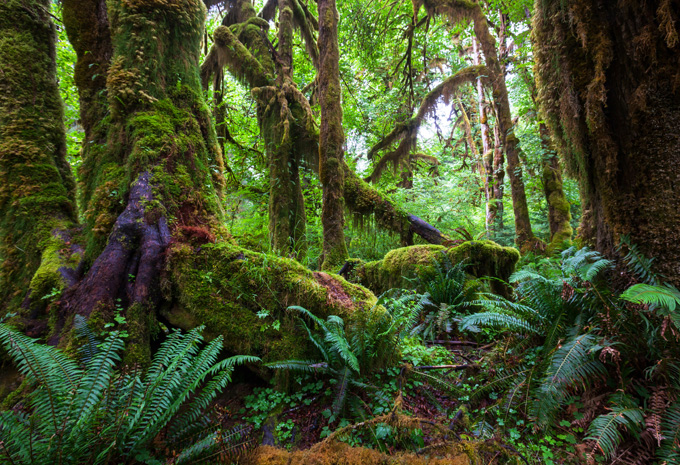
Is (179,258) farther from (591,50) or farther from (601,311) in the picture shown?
(591,50)

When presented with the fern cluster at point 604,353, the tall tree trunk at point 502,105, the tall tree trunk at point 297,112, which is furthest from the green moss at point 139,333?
the tall tree trunk at point 502,105

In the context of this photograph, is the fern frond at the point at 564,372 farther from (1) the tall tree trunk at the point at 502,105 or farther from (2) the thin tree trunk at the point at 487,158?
(2) the thin tree trunk at the point at 487,158

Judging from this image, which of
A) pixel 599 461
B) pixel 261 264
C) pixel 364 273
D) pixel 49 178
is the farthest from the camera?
pixel 364 273

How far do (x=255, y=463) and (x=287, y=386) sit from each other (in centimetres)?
91

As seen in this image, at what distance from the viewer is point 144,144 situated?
11.5 feet

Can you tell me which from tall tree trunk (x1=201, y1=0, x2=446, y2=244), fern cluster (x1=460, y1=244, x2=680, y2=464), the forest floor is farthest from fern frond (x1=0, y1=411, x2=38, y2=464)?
tall tree trunk (x1=201, y1=0, x2=446, y2=244)

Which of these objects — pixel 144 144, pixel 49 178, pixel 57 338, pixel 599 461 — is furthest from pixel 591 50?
pixel 49 178

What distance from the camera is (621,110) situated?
276cm

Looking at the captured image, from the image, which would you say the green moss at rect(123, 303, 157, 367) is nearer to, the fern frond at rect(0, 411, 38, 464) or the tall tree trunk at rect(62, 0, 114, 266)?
the fern frond at rect(0, 411, 38, 464)

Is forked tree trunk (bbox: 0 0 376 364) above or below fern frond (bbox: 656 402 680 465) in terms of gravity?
above

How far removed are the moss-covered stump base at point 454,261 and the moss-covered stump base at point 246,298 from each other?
2624 mm

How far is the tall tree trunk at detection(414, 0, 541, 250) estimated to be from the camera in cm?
766

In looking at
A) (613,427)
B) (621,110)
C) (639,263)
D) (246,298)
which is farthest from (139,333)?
(621,110)

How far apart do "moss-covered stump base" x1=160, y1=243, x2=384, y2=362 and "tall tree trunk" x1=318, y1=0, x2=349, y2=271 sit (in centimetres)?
333
